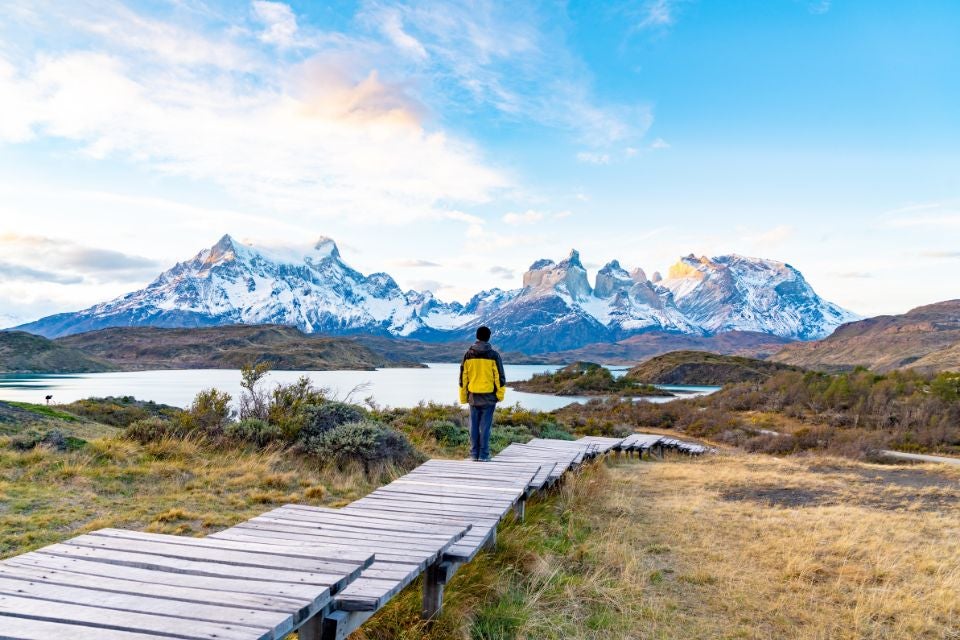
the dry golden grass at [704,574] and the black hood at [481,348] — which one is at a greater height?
the black hood at [481,348]

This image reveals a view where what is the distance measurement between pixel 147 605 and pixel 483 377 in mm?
6733

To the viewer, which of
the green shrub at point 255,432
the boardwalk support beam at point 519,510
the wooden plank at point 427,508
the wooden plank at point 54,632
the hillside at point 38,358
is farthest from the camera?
the hillside at point 38,358

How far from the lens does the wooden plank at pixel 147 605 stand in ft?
9.21

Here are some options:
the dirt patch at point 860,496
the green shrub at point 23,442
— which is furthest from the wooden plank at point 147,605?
the dirt patch at point 860,496

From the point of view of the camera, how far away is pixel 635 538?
828 cm

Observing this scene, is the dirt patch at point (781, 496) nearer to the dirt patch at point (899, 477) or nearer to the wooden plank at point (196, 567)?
the dirt patch at point (899, 477)

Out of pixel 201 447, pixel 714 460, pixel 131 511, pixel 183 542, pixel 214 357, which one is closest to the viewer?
pixel 183 542

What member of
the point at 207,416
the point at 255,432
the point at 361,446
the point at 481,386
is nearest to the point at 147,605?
the point at 481,386

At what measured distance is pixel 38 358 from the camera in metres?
122

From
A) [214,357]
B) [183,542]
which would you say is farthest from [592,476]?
[214,357]

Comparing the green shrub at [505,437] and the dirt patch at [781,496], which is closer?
the dirt patch at [781,496]

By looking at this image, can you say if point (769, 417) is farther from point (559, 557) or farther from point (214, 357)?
point (214, 357)

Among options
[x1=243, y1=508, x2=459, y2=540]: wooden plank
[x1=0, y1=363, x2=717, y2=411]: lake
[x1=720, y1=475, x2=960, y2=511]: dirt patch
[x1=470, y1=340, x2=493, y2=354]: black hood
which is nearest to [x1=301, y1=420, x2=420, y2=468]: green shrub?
[x1=470, y1=340, x2=493, y2=354]: black hood

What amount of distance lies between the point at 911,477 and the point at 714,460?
5.47 metres
